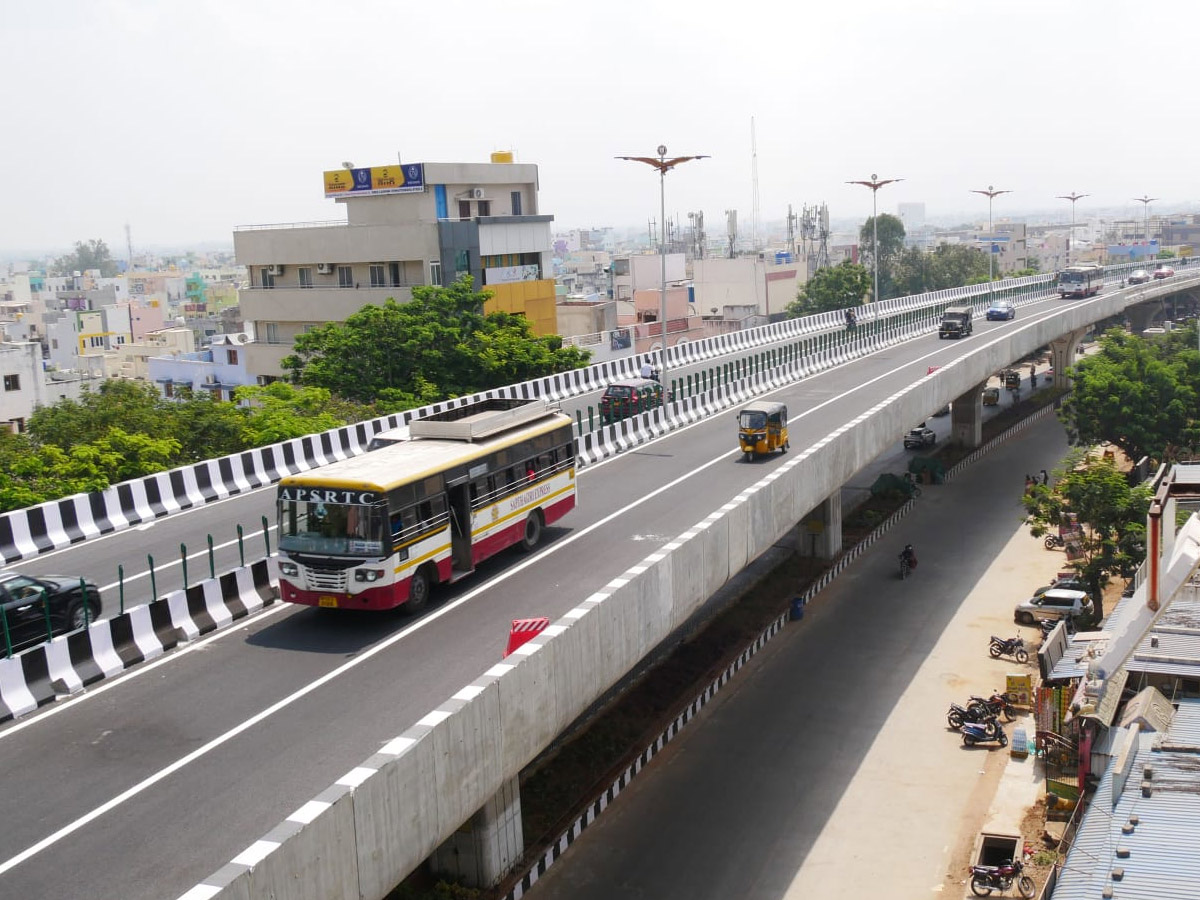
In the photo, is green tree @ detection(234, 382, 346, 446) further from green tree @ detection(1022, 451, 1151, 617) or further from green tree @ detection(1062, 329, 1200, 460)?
green tree @ detection(1062, 329, 1200, 460)

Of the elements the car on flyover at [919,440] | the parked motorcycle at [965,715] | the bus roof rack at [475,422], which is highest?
the bus roof rack at [475,422]

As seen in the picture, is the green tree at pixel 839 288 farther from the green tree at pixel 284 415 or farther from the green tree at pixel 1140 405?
the green tree at pixel 284 415

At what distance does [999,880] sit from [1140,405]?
3241cm

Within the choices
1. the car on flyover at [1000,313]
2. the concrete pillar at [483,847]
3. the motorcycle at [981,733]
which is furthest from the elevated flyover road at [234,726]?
the car on flyover at [1000,313]

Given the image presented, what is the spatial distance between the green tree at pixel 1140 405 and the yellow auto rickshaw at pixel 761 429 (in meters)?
22.3

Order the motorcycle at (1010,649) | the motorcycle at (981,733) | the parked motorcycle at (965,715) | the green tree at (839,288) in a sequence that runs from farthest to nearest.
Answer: the green tree at (839,288), the motorcycle at (1010,649), the parked motorcycle at (965,715), the motorcycle at (981,733)

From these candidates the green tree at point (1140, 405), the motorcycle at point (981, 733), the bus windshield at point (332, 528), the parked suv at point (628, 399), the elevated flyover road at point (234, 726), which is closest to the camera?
the elevated flyover road at point (234, 726)

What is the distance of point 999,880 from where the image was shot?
853 inches

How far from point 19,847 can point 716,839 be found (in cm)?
1425

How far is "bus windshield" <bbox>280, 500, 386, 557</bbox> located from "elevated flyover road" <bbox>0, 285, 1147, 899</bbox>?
1.34 m

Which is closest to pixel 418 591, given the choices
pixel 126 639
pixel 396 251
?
pixel 126 639

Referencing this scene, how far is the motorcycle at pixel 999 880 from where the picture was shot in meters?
21.7

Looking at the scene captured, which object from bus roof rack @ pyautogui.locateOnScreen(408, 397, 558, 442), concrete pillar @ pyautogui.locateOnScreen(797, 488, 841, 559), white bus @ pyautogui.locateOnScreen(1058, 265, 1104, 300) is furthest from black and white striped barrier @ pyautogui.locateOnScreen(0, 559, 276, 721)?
white bus @ pyautogui.locateOnScreen(1058, 265, 1104, 300)

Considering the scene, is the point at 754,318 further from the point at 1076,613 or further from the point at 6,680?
the point at 6,680
